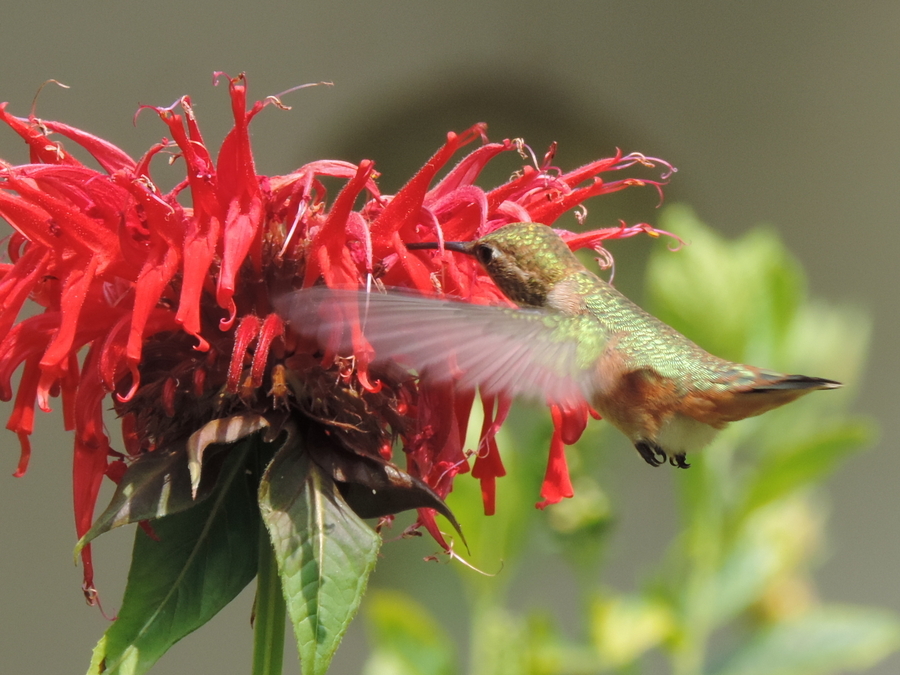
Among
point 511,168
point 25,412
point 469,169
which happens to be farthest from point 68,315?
point 511,168

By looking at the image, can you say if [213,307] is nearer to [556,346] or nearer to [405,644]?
[556,346]


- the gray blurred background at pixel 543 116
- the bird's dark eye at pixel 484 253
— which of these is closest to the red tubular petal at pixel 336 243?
the bird's dark eye at pixel 484 253

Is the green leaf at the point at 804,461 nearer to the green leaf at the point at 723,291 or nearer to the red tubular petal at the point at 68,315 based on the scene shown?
the green leaf at the point at 723,291

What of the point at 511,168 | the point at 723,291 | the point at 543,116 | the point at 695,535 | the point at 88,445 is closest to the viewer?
the point at 88,445

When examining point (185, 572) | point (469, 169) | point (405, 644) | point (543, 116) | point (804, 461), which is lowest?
point (405, 644)

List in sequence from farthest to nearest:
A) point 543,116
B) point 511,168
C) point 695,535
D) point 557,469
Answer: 1. point 511,168
2. point 543,116
3. point 695,535
4. point 557,469

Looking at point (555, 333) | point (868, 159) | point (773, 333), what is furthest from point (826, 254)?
point (555, 333)

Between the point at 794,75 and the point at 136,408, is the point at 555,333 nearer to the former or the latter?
the point at 136,408
